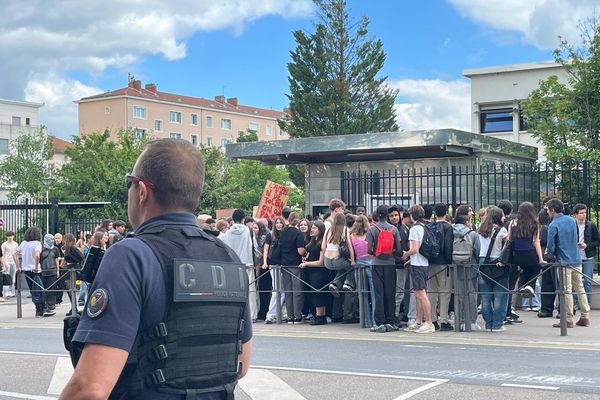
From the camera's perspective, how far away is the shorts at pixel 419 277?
13055 millimetres

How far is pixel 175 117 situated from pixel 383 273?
106 m

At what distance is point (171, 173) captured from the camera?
3002 mm

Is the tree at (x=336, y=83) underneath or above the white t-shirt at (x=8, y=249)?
above

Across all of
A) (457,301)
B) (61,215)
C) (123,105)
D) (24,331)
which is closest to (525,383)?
(457,301)

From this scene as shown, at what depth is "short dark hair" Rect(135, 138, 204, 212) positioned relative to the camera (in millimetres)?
3006

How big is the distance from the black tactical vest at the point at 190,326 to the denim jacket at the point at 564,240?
10.6 meters

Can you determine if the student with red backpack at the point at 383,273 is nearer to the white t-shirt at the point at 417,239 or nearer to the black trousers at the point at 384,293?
the black trousers at the point at 384,293

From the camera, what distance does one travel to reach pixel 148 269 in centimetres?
280

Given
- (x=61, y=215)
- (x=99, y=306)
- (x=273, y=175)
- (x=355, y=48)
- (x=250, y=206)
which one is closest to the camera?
(x=99, y=306)

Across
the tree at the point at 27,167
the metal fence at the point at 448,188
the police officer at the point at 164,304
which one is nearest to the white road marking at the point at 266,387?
the police officer at the point at 164,304

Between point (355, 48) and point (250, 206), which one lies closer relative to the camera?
point (355, 48)

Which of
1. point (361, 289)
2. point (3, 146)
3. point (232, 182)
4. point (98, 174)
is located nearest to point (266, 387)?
point (361, 289)

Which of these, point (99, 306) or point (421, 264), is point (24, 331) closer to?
point (421, 264)

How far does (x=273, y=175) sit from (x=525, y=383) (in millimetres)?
65133
